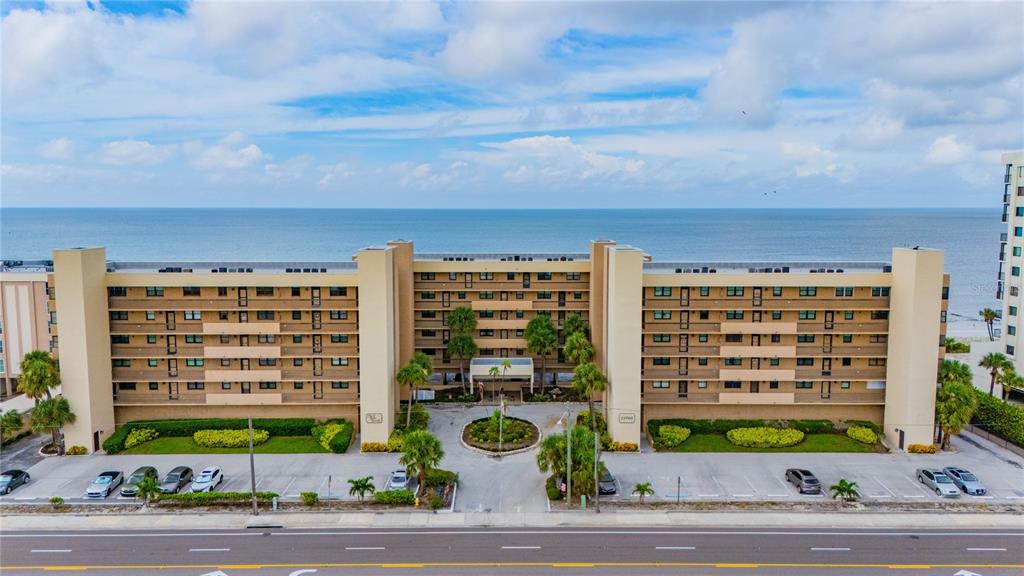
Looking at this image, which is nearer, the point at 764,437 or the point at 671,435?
the point at 671,435

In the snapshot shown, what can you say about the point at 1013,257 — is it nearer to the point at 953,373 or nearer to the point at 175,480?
the point at 953,373

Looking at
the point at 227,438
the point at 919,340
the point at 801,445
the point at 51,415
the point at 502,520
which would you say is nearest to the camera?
the point at 502,520

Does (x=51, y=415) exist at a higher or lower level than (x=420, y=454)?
higher

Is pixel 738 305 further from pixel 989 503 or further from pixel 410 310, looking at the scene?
pixel 410 310

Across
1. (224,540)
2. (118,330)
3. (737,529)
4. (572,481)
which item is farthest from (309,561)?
(118,330)

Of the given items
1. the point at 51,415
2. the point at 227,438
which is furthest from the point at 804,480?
the point at 51,415

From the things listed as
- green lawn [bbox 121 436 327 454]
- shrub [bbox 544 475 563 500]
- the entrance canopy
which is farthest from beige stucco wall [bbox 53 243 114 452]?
shrub [bbox 544 475 563 500]

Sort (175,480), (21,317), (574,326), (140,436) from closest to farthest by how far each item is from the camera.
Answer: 1. (175,480)
2. (140,436)
3. (21,317)
4. (574,326)
